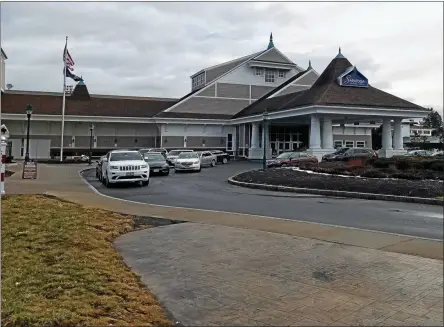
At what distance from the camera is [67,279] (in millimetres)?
5141

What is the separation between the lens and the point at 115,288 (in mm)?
4988

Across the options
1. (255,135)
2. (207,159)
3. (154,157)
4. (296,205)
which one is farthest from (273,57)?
(296,205)

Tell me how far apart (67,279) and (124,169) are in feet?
45.6

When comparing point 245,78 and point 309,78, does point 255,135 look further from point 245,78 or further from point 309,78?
point 309,78

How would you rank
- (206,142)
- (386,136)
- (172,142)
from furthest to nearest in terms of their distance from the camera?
(206,142)
(172,142)
(386,136)

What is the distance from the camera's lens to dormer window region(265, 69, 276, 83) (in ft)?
186

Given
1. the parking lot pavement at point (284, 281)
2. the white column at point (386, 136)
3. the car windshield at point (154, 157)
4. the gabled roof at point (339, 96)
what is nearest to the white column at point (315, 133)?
the gabled roof at point (339, 96)

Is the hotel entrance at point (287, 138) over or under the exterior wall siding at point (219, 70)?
under

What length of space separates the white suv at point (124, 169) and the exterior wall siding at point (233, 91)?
34.3 metres

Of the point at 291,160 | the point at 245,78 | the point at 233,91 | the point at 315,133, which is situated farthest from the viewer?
the point at 245,78

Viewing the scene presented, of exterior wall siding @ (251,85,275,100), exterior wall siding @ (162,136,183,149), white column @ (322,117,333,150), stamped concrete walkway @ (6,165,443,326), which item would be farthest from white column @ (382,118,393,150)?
stamped concrete walkway @ (6,165,443,326)

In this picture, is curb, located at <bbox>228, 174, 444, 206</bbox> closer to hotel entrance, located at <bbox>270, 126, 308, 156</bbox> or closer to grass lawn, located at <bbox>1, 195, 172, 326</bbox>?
grass lawn, located at <bbox>1, 195, 172, 326</bbox>

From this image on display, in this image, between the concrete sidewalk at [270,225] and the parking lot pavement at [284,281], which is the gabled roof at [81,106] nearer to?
the concrete sidewalk at [270,225]

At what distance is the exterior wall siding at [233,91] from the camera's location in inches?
2111
